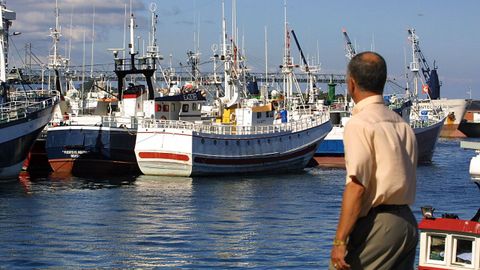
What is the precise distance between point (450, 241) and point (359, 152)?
686cm

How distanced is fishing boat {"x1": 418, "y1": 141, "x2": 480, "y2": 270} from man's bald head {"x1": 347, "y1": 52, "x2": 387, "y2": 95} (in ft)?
20.7

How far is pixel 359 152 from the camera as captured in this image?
6.76m

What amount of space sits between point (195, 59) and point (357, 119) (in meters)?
71.6

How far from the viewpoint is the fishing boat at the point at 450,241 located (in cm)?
1293

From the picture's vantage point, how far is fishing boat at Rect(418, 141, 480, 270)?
1293 cm

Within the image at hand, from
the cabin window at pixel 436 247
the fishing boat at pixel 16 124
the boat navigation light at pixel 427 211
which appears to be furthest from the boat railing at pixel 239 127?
the boat navigation light at pixel 427 211

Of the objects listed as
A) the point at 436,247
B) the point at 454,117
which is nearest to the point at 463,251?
the point at 436,247

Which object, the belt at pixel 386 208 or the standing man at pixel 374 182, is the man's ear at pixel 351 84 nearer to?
the standing man at pixel 374 182

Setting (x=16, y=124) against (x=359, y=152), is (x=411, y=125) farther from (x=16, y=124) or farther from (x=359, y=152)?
(x=359, y=152)

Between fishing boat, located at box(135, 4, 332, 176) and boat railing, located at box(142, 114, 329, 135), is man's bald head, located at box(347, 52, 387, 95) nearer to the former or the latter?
fishing boat, located at box(135, 4, 332, 176)

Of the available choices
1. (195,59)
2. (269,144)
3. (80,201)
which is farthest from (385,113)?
(195,59)

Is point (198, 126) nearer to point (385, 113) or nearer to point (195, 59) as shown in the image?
point (195, 59)

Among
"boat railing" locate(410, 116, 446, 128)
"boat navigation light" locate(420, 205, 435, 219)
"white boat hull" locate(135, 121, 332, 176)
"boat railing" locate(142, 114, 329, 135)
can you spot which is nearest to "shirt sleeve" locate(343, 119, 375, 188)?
"boat navigation light" locate(420, 205, 435, 219)

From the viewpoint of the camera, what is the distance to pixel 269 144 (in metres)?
53.1
